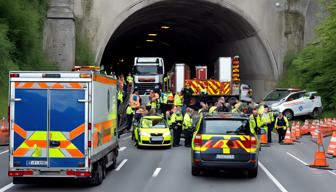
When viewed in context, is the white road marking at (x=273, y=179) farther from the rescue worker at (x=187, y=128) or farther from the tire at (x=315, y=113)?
the tire at (x=315, y=113)

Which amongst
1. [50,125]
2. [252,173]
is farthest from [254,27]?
[50,125]

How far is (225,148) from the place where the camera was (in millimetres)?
14234

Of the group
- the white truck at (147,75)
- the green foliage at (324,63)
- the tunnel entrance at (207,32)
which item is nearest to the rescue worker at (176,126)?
the green foliage at (324,63)

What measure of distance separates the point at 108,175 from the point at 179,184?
2.35 m

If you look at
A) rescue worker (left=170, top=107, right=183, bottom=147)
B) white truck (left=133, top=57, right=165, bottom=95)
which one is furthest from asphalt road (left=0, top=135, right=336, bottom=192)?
white truck (left=133, top=57, right=165, bottom=95)

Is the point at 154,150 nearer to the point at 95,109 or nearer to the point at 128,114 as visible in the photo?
the point at 128,114

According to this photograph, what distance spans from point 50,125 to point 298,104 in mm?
23093

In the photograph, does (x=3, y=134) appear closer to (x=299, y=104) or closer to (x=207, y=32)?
(x=299, y=104)

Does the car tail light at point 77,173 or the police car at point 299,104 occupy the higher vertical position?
the police car at point 299,104

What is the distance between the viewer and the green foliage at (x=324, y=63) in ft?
97.8

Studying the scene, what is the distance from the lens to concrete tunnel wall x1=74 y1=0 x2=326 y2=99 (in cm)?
3844

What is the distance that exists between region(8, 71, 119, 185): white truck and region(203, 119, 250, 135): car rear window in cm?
354

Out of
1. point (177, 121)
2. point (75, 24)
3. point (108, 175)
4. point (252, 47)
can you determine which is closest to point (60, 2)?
point (75, 24)

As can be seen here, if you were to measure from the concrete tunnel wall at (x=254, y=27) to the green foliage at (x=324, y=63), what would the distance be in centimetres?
508
